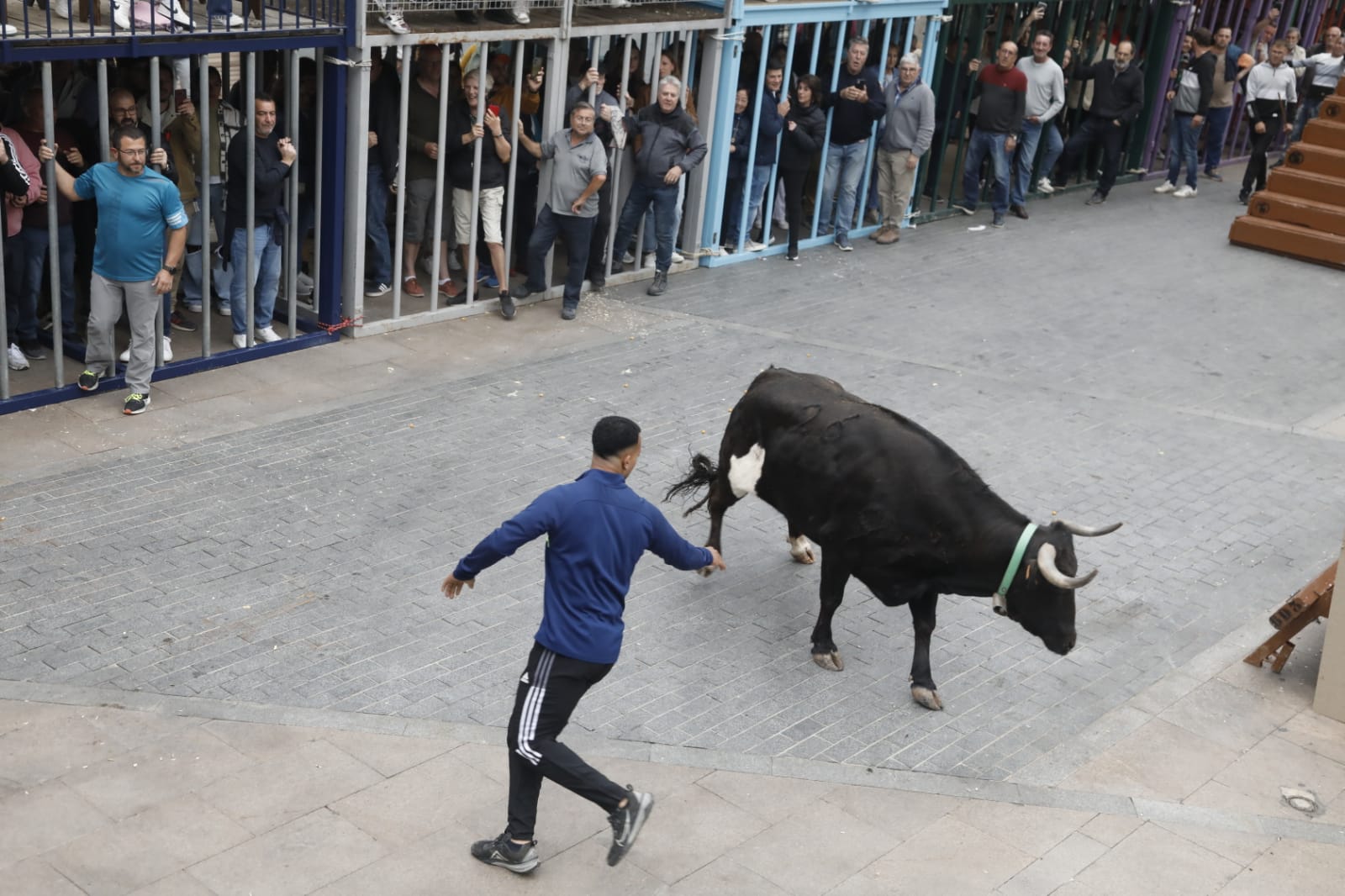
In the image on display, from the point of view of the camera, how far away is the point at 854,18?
589 inches

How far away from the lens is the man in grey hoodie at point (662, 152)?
13.1m

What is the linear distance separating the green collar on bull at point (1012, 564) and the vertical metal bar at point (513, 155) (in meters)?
6.69

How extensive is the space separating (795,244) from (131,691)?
9704 mm

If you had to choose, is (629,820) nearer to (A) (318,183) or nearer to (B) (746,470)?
(B) (746,470)

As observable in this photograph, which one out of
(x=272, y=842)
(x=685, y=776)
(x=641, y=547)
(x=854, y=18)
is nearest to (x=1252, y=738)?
(x=685, y=776)

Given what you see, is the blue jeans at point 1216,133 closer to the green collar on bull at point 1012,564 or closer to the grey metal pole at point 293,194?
the grey metal pole at point 293,194

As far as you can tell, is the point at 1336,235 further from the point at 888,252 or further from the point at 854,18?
the point at 854,18

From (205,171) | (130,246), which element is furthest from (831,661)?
(205,171)

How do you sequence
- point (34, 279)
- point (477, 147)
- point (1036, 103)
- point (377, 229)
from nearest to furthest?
point (34, 279), point (477, 147), point (377, 229), point (1036, 103)

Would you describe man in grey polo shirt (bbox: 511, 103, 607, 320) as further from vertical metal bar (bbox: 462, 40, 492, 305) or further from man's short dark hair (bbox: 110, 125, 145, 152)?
man's short dark hair (bbox: 110, 125, 145, 152)

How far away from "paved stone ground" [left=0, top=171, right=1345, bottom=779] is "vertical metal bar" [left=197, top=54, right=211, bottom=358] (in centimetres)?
126

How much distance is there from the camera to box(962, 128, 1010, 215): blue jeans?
17.1 metres

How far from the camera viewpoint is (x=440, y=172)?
1185 centimetres

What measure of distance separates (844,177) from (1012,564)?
30.8 ft
